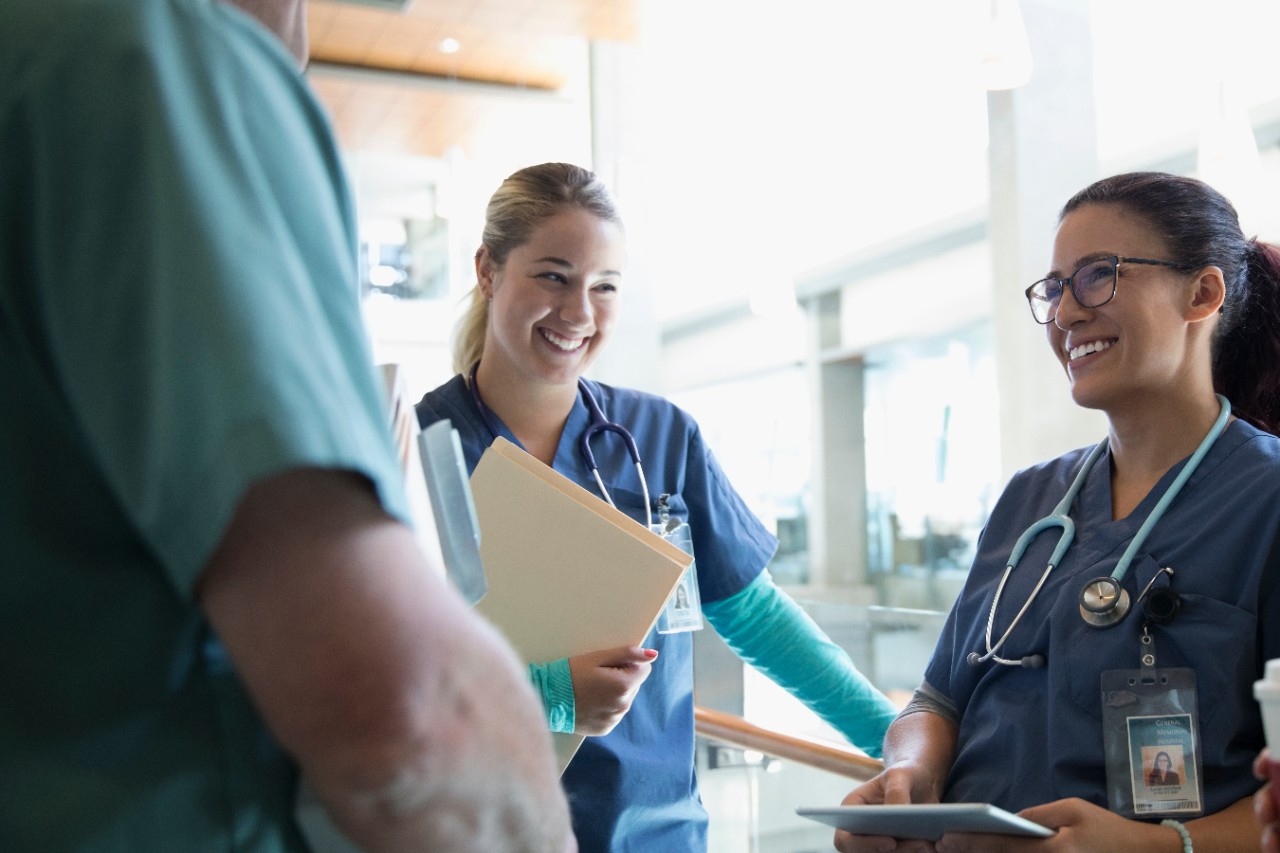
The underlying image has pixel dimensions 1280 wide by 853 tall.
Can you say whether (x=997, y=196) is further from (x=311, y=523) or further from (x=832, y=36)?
(x=311, y=523)

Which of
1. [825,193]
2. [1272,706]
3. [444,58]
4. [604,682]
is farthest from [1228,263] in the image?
[825,193]

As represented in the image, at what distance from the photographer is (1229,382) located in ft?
5.23

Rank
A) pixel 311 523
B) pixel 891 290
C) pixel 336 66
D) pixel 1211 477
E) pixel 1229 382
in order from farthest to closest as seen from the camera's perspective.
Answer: pixel 891 290 < pixel 336 66 < pixel 1229 382 < pixel 1211 477 < pixel 311 523

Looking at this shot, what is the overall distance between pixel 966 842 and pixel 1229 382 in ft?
2.54

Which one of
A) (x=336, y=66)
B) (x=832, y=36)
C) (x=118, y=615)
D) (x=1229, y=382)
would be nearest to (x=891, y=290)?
(x=832, y=36)

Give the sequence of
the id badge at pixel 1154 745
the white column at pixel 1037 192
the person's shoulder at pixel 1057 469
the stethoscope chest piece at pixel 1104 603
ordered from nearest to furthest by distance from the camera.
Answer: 1. the id badge at pixel 1154 745
2. the stethoscope chest piece at pixel 1104 603
3. the person's shoulder at pixel 1057 469
4. the white column at pixel 1037 192

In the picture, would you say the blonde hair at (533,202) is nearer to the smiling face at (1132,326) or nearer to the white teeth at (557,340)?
the white teeth at (557,340)

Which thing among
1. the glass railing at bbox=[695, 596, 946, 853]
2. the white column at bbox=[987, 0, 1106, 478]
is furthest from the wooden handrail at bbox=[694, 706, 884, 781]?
the white column at bbox=[987, 0, 1106, 478]

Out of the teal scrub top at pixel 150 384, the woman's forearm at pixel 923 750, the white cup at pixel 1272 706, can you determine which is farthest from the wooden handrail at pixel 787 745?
the teal scrub top at pixel 150 384

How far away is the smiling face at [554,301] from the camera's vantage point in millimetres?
1902

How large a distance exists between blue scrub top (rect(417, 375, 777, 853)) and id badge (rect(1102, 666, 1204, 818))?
697mm

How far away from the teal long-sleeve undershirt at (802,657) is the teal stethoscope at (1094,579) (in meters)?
0.47

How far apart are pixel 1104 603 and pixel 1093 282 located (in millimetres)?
440

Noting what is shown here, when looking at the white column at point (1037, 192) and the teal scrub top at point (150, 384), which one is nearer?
the teal scrub top at point (150, 384)
